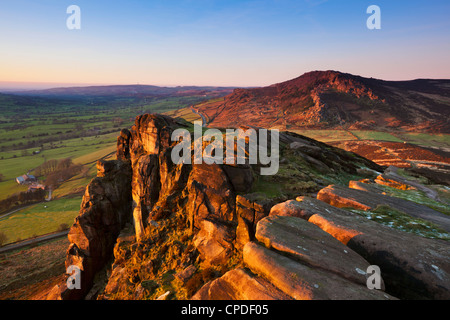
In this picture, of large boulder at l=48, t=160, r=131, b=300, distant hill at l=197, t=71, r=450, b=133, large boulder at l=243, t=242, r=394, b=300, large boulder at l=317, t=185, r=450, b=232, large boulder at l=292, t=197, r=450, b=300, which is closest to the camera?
large boulder at l=243, t=242, r=394, b=300

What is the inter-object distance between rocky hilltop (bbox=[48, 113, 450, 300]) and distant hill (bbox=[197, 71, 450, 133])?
405 ft

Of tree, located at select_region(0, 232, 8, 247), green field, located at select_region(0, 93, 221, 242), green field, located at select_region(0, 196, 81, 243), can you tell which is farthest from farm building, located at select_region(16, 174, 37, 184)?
tree, located at select_region(0, 232, 8, 247)

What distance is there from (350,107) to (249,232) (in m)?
169

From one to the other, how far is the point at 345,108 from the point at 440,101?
201 feet

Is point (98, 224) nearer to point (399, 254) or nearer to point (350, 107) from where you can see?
point (399, 254)

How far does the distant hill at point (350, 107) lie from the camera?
128125 millimetres

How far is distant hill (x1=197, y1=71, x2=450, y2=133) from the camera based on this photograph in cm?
12812

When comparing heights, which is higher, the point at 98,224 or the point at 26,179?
the point at 98,224

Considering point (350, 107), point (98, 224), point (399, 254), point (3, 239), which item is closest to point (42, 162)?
point (3, 239)

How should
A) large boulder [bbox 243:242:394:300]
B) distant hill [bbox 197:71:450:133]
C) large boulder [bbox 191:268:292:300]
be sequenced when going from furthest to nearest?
1. distant hill [bbox 197:71:450:133]
2. large boulder [bbox 191:268:292:300]
3. large boulder [bbox 243:242:394:300]

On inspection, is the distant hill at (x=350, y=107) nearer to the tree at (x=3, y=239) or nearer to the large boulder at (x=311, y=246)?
the tree at (x=3, y=239)

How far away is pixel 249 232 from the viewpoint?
45.3 ft

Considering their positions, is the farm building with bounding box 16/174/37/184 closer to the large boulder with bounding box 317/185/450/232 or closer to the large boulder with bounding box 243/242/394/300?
the large boulder with bounding box 243/242/394/300
